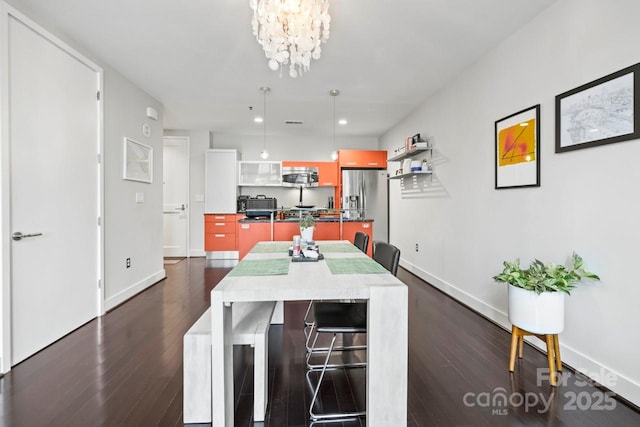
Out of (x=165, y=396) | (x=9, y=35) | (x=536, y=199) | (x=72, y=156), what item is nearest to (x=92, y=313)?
(x=72, y=156)

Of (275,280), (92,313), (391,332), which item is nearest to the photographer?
(391,332)

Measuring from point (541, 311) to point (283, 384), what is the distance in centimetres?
170

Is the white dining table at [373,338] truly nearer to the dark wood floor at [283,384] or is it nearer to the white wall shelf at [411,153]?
the dark wood floor at [283,384]

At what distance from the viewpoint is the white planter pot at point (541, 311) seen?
1.85m

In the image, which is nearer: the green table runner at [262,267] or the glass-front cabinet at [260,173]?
the green table runner at [262,267]

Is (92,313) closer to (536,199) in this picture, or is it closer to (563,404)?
(563,404)

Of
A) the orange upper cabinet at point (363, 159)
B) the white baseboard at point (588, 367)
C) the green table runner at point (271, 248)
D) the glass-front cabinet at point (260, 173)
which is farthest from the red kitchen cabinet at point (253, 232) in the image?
the white baseboard at point (588, 367)

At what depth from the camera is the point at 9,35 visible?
2072mm

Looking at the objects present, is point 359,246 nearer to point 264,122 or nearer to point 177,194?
point 264,122

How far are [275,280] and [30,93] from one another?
243cm

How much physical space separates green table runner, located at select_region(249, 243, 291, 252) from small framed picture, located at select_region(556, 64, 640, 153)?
87.0 inches

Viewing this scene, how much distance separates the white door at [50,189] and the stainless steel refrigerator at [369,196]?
14.5 feet

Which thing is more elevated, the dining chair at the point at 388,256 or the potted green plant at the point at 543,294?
the dining chair at the point at 388,256

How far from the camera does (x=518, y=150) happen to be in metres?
2.54
